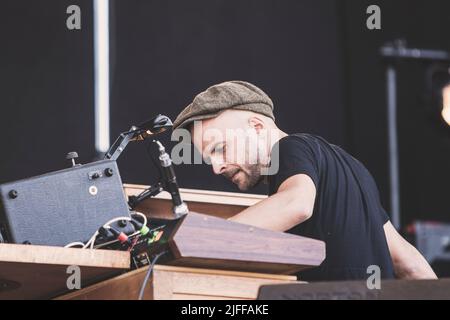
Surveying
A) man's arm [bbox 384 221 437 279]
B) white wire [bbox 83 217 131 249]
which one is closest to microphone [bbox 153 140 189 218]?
white wire [bbox 83 217 131 249]

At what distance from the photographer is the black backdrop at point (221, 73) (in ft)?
12.5

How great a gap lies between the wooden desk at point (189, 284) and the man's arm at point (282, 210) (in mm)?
110

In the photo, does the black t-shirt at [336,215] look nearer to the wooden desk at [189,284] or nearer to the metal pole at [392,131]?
the wooden desk at [189,284]

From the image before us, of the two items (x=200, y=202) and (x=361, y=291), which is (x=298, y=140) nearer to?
(x=200, y=202)

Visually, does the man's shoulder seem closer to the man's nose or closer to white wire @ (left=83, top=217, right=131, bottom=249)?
the man's nose

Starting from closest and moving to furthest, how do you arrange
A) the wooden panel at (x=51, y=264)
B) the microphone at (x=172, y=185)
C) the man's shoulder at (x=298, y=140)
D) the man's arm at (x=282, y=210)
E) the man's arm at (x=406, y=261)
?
1. the wooden panel at (x=51, y=264)
2. the man's arm at (x=282, y=210)
3. the microphone at (x=172, y=185)
4. the man's shoulder at (x=298, y=140)
5. the man's arm at (x=406, y=261)

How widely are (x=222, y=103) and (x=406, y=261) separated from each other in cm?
59

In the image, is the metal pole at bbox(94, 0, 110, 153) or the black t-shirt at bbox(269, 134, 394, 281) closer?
the black t-shirt at bbox(269, 134, 394, 281)

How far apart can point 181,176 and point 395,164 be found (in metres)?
1.08

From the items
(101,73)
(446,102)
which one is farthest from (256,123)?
(446,102)

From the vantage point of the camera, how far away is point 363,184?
2.34m

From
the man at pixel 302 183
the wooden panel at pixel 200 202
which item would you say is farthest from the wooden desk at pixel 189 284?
the wooden panel at pixel 200 202

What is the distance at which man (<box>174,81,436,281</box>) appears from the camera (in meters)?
2.03

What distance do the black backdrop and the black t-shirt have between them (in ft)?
5.28
